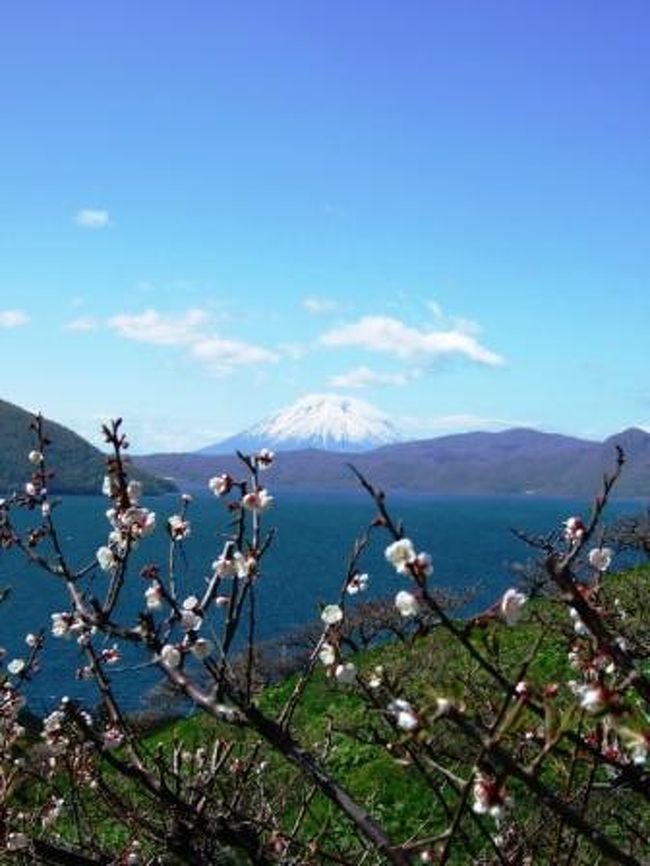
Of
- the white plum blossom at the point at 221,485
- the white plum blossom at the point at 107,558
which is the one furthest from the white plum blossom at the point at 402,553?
the white plum blossom at the point at 107,558

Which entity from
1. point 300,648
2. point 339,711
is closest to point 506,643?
point 339,711

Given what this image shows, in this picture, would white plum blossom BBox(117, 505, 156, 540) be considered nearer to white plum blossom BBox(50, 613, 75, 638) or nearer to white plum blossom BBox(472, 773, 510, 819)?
white plum blossom BBox(50, 613, 75, 638)

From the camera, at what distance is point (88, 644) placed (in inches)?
169

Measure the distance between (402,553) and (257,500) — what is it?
160 centimetres

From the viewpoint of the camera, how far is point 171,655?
3.49 metres

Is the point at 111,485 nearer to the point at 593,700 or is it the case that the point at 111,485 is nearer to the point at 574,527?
the point at 574,527

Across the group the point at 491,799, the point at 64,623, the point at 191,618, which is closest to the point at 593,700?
the point at 491,799

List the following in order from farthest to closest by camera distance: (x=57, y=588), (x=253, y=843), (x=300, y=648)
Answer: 1. (x=57, y=588)
2. (x=300, y=648)
3. (x=253, y=843)

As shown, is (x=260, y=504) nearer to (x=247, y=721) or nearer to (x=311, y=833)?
(x=247, y=721)

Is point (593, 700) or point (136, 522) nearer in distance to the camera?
point (593, 700)

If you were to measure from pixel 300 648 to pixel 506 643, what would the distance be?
21.1 m


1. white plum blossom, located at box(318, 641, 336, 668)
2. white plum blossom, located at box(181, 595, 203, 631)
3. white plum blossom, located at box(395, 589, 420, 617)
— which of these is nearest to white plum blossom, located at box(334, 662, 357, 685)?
white plum blossom, located at box(318, 641, 336, 668)

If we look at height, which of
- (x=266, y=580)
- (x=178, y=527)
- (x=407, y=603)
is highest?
(x=178, y=527)

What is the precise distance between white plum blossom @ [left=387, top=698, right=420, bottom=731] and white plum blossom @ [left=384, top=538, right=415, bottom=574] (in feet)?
1.41
